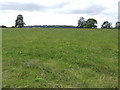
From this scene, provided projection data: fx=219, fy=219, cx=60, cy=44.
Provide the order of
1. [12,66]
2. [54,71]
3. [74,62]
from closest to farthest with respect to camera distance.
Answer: [54,71], [12,66], [74,62]

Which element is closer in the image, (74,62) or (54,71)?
(54,71)

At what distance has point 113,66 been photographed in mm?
10977

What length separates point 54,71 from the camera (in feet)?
31.1

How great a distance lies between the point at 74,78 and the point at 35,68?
7.14 ft

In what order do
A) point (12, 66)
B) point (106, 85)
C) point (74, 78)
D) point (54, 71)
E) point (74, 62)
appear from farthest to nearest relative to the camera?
point (74, 62) < point (12, 66) < point (54, 71) < point (74, 78) < point (106, 85)

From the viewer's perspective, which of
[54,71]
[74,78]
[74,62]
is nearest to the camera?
[74,78]

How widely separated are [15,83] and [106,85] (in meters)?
3.18

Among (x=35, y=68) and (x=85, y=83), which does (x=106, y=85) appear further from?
(x=35, y=68)

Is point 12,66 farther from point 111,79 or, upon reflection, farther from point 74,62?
point 111,79

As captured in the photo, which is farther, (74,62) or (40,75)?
(74,62)

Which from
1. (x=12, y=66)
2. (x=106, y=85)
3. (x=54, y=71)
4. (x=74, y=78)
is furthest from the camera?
(x=12, y=66)

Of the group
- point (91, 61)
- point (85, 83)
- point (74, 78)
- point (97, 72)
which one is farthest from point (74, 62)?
point (85, 83)

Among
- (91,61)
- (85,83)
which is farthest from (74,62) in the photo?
(85,83)

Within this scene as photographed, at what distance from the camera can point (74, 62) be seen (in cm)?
1150
